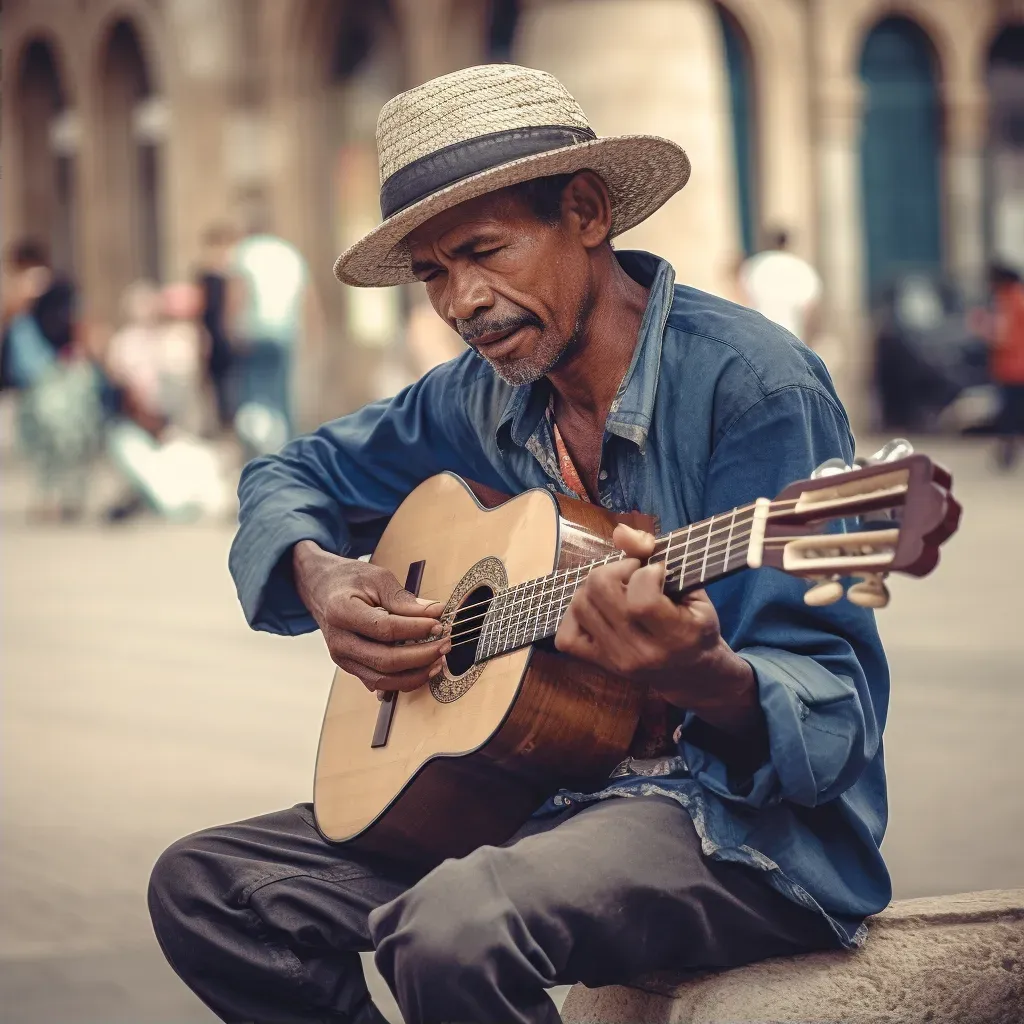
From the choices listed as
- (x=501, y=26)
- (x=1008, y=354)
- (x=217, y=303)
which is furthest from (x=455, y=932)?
(x=501, y=26)

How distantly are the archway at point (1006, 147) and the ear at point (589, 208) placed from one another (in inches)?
680

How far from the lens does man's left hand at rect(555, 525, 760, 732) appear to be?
2211mm

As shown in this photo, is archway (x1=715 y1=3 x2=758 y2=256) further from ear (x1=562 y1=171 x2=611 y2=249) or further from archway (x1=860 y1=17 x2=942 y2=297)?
ear (x1=562 y1=171 x2=611 y2=249)

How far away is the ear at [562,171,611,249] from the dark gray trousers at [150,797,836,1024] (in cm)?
89

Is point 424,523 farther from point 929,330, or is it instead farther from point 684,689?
point 929,330

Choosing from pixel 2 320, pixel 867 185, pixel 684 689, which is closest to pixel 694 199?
pixel 2 320

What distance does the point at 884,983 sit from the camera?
262 centimetres

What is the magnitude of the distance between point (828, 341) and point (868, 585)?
1594cm

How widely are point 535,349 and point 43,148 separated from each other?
80.0 feet

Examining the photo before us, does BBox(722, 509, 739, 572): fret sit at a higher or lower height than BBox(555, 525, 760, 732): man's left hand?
higher

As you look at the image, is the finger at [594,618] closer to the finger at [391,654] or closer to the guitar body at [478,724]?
the guitar body at [478,724]

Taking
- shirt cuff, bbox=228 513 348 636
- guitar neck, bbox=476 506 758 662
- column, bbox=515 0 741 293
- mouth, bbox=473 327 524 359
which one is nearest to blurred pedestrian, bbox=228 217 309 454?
column, bbox=515 0 741 293

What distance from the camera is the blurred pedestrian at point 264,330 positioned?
12.5 meters

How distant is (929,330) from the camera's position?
692 inches
